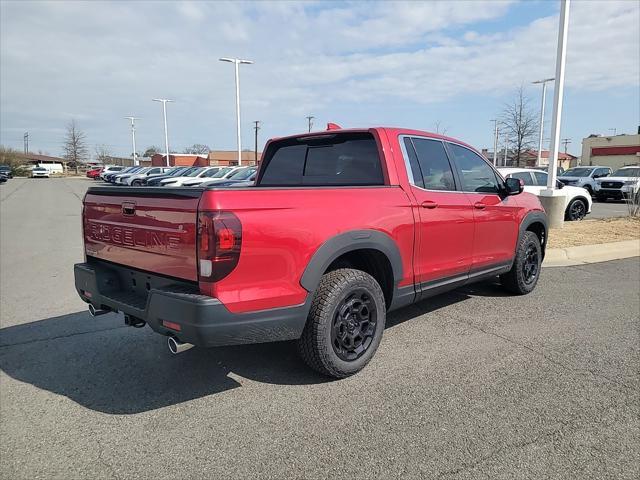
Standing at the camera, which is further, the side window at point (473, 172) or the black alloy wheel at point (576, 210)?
the black alloy wheel at point (576, 210)

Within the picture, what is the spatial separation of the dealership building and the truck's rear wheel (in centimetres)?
6095

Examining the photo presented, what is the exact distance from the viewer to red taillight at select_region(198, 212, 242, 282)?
2676 millimetres

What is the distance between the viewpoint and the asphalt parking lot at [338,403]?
2551 mm

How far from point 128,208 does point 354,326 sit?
6.12 feet

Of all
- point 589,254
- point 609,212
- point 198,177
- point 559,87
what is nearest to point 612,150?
point 609,212

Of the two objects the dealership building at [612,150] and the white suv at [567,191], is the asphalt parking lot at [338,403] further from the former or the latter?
the dealership building at [612,150]

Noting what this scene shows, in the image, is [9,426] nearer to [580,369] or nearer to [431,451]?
[431,451]

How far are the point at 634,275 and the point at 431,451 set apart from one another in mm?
6169

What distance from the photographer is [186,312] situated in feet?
8.88

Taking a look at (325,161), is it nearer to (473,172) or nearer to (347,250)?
(347,250)

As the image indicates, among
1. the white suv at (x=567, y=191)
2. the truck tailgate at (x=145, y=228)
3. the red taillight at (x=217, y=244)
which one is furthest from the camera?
the white suv at (x=567, y=191)

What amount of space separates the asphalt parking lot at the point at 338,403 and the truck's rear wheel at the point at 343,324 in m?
0.17

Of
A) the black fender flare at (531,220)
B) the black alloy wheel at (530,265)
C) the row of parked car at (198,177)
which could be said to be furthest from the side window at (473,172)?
the row of parked car at (198,177)

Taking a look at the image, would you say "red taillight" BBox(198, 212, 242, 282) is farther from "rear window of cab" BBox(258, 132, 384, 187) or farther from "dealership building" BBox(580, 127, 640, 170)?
"dealership building" BBox(580, 127, 640, 170)
